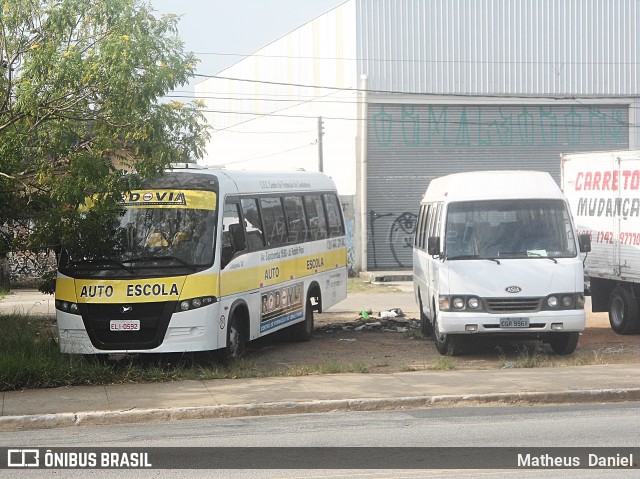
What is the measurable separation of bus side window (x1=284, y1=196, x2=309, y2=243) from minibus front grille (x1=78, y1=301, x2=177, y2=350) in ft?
12.7

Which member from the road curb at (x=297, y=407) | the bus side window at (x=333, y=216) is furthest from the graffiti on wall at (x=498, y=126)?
the road curb at (x=297, y=407)

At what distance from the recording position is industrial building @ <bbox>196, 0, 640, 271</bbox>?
36.8 meters

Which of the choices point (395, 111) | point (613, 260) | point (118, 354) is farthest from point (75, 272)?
point (395, 111)

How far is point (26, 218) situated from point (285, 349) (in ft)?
15.3

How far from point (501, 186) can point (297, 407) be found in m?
5.37

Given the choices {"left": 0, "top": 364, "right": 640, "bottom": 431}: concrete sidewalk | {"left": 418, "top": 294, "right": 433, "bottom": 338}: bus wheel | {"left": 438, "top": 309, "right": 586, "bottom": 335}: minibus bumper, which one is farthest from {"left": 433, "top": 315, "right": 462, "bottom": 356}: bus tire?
{"left": 418, "top": 294, "right": 433, "bottom": 338}: bus wheel

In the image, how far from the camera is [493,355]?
15602 mm

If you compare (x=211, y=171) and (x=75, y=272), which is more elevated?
(x=211, y=171)

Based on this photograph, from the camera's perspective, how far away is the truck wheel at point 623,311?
1781cm

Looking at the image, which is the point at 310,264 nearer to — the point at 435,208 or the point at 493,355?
the point at 435,208

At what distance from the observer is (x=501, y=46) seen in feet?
123

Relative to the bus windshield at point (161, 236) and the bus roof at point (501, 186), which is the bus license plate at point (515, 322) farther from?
the bus windshield at point (161, 236)

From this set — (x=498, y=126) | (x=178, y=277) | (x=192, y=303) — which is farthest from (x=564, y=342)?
(x=498, y=126)

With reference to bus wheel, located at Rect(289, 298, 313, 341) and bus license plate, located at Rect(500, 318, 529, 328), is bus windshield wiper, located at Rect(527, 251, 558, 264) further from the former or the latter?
bus wheel, located at Rect(289, 298, 313, 341)
